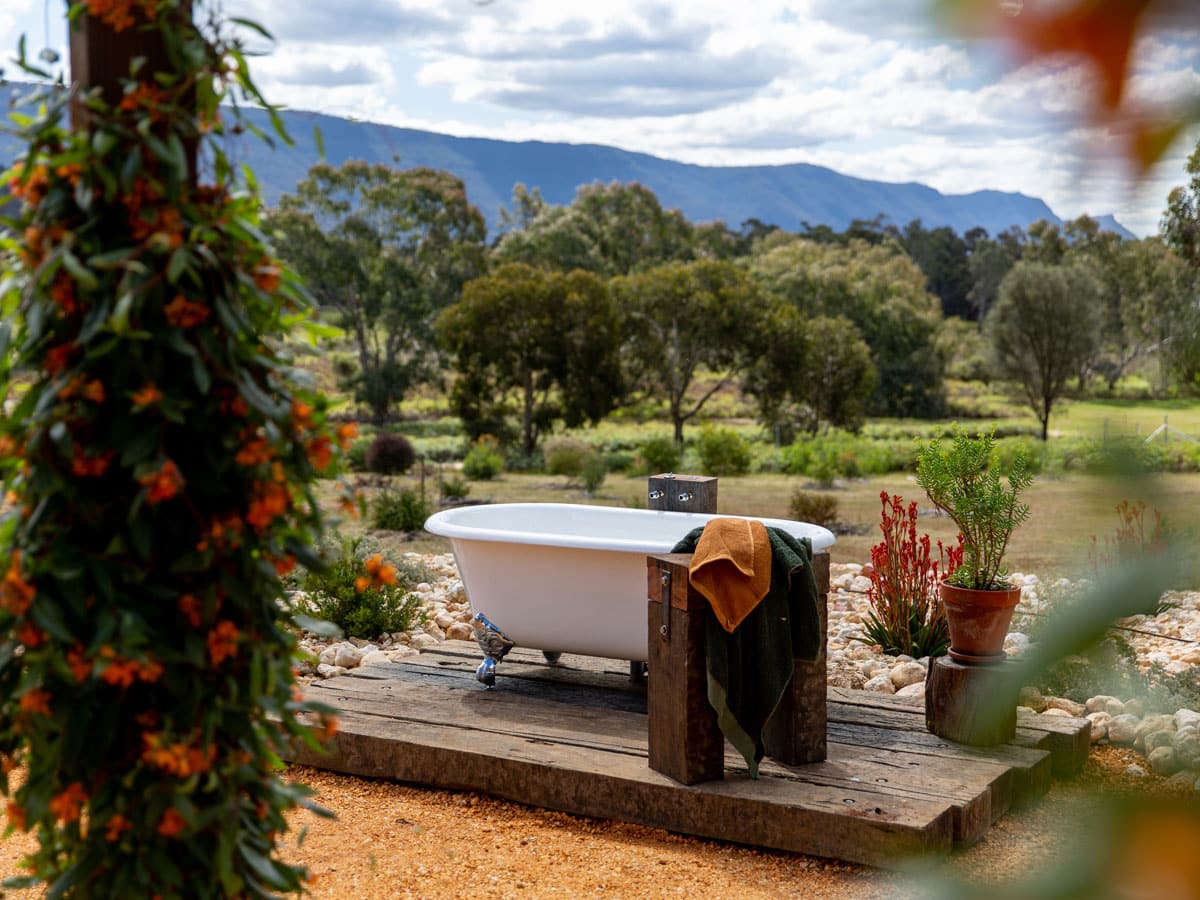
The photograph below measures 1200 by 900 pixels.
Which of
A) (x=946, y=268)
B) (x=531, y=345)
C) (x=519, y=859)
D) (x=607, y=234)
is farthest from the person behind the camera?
(x=946, y=268)

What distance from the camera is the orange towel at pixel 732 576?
3.48 meters

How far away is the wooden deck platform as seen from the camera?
331cm

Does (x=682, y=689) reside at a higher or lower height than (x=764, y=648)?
lower

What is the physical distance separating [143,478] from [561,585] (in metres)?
3.10

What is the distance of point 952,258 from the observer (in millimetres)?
47281

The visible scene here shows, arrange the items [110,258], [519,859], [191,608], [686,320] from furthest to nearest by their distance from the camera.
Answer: [686,320] < [519,859] < [191,608] < [110,258]

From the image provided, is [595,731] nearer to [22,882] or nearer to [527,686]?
[527,686]

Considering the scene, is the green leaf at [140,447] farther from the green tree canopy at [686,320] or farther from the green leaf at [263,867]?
the green tree canopy at [686,320]

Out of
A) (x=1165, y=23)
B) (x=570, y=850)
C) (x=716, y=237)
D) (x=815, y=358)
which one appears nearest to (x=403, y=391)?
(x=815, y=358)

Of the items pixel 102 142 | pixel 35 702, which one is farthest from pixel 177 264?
pixel 35 702

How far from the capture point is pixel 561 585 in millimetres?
4664

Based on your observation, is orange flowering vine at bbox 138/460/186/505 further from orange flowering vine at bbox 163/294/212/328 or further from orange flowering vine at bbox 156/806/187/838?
orange flowering vine at bbox 156/806/187/838

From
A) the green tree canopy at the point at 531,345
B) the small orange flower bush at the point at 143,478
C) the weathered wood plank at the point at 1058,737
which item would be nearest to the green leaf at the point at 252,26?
the small orange flower bush at the point at 143,478

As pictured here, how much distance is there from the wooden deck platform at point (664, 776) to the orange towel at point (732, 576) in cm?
53
